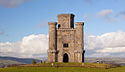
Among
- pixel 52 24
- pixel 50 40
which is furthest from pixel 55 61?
pixel 52 24

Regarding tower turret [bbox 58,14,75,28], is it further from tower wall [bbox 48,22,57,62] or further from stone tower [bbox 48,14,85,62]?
tower wall [bbox 48,22,57,62]

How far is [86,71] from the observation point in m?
62.2

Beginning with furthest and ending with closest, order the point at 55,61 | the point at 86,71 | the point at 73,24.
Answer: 1. the point at 73,24
2. the point at 55,61
3. the point at 86,71

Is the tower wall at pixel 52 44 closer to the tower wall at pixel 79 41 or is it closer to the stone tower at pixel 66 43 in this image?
the stone tower at pixel 66 43

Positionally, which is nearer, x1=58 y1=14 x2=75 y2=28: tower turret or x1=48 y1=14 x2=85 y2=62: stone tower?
x1=48 y1=14 x2=85 y2=62: stone tower

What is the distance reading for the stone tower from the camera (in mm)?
85750

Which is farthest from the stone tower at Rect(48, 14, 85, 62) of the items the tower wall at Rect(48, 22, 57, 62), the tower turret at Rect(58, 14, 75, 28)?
the tower turret at Rect(58, 14, 75, 28)

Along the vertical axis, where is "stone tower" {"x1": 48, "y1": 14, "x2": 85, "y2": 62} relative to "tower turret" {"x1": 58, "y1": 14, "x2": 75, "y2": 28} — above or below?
below

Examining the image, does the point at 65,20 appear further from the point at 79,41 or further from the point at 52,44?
the point at 52,44

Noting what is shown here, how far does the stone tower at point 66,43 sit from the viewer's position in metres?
85.8

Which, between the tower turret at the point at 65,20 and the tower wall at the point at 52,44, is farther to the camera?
the tower turret at the point at 65,20

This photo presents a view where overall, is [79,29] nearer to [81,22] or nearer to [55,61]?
[81,22]

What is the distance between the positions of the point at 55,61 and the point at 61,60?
7.10 ft

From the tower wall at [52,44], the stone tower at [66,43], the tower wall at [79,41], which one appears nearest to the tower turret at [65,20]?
the stone tower at [66,43]
